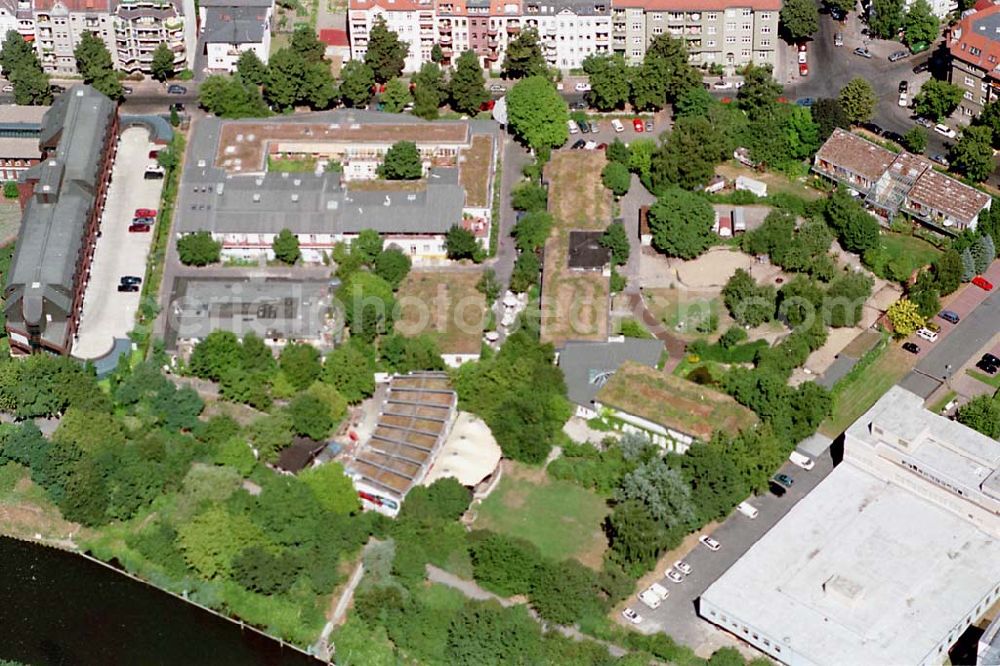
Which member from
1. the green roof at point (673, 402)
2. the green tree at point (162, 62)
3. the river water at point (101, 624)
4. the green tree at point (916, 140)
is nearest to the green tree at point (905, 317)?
the green roof at point (673, 402)

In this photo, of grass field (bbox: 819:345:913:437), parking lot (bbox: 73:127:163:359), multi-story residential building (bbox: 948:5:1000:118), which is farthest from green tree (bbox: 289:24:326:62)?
grass field (bbox: 819:345:913:437)

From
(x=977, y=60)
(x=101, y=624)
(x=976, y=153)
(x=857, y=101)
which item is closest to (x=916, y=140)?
(x=976, y=153)

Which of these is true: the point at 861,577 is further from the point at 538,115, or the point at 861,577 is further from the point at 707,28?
the point at 707,28

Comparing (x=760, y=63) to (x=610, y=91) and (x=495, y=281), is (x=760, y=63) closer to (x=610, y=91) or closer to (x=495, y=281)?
(x=610, y=91)

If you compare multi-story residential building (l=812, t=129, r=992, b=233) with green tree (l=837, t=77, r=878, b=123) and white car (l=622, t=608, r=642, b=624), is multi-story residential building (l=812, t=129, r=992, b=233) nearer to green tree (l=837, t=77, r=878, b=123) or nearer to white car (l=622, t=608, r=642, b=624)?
green tree (l=837, t=77, r=878, b=123)

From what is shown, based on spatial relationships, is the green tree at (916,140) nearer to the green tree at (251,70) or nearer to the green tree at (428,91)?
the green tree at (428,91)

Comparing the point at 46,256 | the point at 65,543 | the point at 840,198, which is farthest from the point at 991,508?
the point at 46,256
